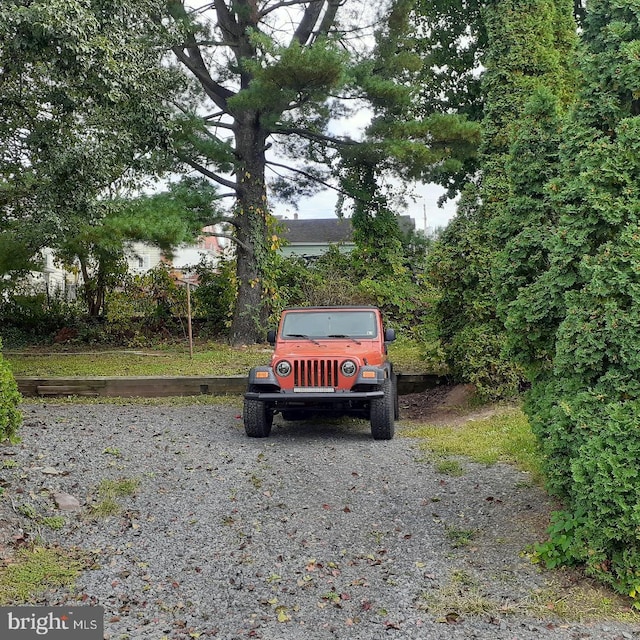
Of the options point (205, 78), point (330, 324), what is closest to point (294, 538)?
point (330, 324)

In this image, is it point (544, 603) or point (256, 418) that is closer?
point (544, 603)

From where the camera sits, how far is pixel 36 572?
399 cm

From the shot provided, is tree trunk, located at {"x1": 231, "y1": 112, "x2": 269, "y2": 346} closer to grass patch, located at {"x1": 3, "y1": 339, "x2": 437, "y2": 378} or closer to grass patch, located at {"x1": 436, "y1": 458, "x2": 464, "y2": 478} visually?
grass patch, located at {"x1": 3, "y1": 339, "x2": 437, "y2": 378}

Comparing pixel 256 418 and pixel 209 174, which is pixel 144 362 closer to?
pixel 209 174

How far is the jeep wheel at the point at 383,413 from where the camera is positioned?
755 centimetres

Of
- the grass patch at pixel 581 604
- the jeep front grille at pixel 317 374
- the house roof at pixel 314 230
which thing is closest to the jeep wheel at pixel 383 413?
the jeep front grille at pixel 317 374

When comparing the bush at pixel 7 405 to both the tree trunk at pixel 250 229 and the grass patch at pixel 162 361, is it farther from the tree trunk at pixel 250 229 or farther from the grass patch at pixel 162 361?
the tree trunk at pixel 250 229

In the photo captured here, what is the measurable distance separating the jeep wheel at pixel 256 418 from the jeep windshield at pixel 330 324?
3.74ft

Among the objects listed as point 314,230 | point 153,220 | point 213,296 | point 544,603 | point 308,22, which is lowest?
point 544,603

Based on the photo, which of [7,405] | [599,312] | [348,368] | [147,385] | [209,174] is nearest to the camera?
[599,312]

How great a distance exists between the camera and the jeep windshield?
8523 millimetres

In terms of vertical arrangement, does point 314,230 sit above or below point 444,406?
above

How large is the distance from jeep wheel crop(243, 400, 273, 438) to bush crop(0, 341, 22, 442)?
2.96 m
